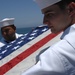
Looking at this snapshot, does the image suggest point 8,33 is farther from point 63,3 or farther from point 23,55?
point 63,3

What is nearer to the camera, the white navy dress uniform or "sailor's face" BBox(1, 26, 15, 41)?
the white navy dress uniform

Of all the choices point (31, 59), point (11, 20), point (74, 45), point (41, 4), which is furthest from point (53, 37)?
point (11, 20)

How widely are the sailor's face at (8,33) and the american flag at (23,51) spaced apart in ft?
2.37

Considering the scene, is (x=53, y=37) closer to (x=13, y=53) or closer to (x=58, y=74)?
(x=13, y=53)

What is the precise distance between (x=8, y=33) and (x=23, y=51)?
3.76ft

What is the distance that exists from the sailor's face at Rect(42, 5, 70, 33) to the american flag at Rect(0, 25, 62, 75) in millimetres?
753

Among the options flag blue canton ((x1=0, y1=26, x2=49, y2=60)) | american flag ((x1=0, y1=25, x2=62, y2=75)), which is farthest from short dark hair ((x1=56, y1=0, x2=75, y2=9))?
flag blue canton ((x1=0, y1=26, x2=49, y2=60))

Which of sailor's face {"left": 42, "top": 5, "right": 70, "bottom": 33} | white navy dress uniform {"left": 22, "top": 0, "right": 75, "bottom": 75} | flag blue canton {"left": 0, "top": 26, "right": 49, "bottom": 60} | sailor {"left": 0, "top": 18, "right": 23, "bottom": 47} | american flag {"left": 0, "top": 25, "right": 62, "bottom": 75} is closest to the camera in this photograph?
white navy dress uniform {"left": 22, "top": 0, "right": 75, "bottom": 75}

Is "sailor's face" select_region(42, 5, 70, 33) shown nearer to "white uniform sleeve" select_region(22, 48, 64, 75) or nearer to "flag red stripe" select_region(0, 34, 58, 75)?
"white uniform sleeve" select_region(22, 48, 64, 75)

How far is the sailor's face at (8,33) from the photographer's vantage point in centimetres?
323

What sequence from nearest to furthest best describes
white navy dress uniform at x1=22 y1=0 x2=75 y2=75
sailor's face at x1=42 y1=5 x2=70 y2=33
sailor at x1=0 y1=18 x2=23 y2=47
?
white navy dress uniform at x1=22 y1=0 x2=75 y2=75
sailor's face at x1=42 y1=5 x2=70 y2=33
sailor at x1=0 y1=18 x2=23 y2=47

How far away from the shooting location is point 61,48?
898 mm

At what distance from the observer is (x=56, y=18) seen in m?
1.05

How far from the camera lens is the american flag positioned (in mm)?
1882
